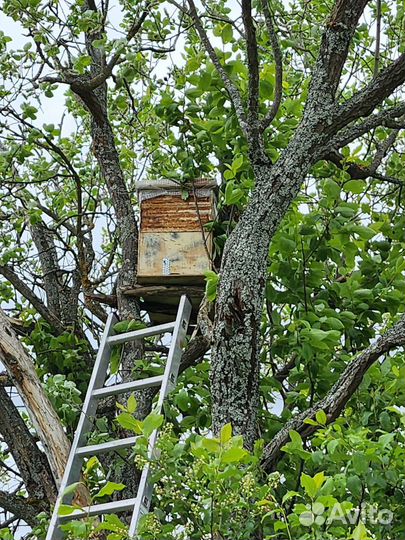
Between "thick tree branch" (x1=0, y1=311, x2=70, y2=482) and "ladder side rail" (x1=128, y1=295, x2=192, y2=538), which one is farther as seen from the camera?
"thick tree branch" (x1=0, y1=311, x2=70, y2=482)

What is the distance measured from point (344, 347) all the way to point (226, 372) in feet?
3.02

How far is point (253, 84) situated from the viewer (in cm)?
307

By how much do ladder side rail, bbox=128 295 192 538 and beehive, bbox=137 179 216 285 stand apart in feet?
0.44

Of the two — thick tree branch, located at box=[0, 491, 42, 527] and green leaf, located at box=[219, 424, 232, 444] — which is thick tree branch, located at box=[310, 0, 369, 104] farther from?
thick tree branch, located at box=[0, 491, 42, 527]

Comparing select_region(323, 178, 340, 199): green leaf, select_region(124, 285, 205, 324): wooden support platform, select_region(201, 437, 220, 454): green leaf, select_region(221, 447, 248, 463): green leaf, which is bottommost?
select_region(221, 447, 248, 463): green leaf

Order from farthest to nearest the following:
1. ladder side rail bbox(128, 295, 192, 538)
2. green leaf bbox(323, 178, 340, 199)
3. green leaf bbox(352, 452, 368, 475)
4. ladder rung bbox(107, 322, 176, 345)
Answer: ladder rung bbox(107, 322, 176, 345), green leaf bbox(323, 178, 340, 199), ladder side rail bbox(128, 295, 192, 538), green leaf bbox(352, 452, 368, 475)

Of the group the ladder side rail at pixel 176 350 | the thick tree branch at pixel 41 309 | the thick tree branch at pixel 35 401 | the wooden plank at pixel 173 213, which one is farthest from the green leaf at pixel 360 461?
the thick tree branch at pixel 41 309

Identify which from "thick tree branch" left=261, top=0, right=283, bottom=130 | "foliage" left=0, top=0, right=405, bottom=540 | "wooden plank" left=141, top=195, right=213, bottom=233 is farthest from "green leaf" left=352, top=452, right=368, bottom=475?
"wooden plank" left=141, top=195, right=213, bottom=233

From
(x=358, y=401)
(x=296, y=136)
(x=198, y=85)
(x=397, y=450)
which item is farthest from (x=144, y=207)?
(x=397, y=450)

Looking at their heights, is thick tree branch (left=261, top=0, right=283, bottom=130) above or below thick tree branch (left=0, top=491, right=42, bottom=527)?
above

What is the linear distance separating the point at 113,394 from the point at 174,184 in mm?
888

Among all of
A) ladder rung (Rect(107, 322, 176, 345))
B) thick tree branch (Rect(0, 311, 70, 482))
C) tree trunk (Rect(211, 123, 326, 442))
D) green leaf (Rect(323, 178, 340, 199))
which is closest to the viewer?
tree trunk (Rect(211, 123, 326, 442))

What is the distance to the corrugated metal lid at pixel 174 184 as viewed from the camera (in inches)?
142

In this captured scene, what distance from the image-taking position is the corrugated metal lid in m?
3.62
